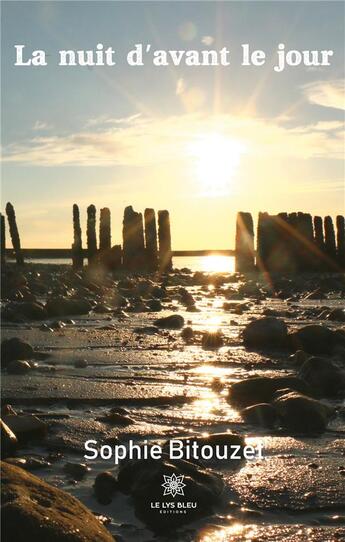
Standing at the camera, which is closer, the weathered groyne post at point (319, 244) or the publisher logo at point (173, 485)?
the publisher logo at point (173, 485)

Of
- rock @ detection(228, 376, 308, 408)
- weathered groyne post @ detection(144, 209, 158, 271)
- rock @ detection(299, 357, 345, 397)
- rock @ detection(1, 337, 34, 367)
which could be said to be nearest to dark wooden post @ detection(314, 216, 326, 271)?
weathered groyne post @ detection(144, 209, 158, 271)

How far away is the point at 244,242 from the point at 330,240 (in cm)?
323

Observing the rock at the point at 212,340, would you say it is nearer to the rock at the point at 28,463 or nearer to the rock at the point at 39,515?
the rock at the point at 28,463

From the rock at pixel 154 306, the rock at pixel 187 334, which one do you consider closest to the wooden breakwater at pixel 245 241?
the rock at pixel 154 306

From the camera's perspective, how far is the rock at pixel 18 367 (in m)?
5.74

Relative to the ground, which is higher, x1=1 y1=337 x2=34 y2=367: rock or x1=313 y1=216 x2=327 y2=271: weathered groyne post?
x1=313 y1=216 x2=327 y2=271: weathered groyne post

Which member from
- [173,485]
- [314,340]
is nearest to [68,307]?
[314,340]

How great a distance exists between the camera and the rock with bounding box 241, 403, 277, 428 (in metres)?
4.05

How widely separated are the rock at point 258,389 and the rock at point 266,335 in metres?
2.59

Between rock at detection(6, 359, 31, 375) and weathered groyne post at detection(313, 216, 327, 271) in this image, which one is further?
weathered groyne post at detection(313, 216, 327, 271)

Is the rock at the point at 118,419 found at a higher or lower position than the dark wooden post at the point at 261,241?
lower

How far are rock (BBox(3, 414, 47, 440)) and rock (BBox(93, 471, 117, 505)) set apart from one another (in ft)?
2.37

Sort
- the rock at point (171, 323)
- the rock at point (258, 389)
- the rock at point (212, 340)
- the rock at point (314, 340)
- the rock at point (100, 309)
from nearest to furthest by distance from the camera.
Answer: the rock at point (258, 389) < the rock at point (314, 340) < the rock at point (212, 340) < the rock at point (171, 323) < the rock at point (100, 309)

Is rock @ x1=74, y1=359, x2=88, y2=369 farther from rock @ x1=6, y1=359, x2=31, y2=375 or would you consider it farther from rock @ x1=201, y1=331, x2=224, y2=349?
rock @ x1=201, y1=331, x2=224, y2=349
